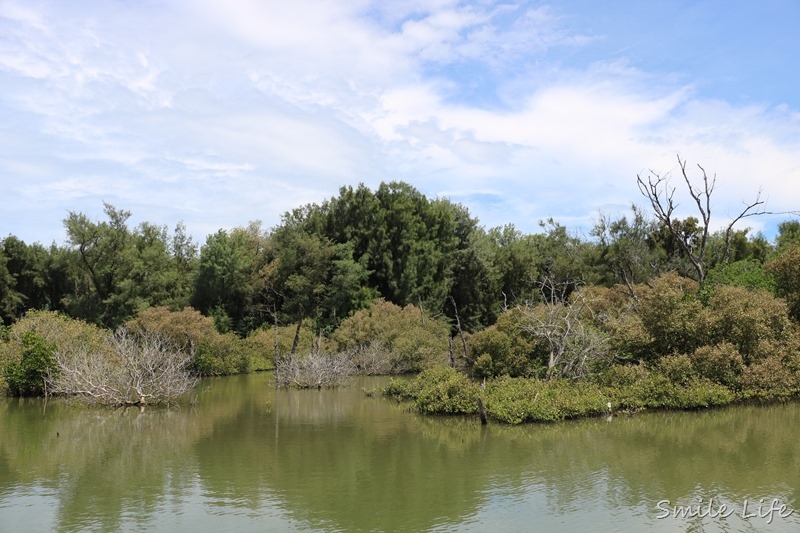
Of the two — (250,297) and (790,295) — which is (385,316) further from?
(790,295)

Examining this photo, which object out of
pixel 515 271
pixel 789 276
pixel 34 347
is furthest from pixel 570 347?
pixel 515 271

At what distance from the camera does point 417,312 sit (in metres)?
39.5

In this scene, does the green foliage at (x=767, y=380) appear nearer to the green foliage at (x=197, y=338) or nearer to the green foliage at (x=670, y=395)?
the green foliage at (x=670, y=395)

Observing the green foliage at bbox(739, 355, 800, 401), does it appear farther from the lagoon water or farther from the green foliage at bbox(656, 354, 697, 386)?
the green foliage at bbox(656, 354, 697, 386)

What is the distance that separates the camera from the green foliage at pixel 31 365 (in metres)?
25.4

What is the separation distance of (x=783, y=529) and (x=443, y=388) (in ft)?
38.7

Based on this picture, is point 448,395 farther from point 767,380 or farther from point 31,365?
point 31,365

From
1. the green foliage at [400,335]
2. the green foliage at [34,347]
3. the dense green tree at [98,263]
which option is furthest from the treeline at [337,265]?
the green foliage at [34,347]

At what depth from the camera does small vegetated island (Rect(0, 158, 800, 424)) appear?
69.1 feet

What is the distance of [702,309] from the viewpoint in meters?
22.3

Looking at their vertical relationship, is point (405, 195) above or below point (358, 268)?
above

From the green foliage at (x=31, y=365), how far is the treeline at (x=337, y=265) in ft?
56.0

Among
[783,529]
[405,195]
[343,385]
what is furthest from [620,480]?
[405,195]

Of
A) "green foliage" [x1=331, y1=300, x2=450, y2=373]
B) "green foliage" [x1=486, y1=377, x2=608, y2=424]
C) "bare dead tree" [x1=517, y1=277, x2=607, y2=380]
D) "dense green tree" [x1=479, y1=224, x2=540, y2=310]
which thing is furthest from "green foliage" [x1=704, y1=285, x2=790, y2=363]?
"dense green tree" [x1=479, y1=224, x2=540, y2=310]
